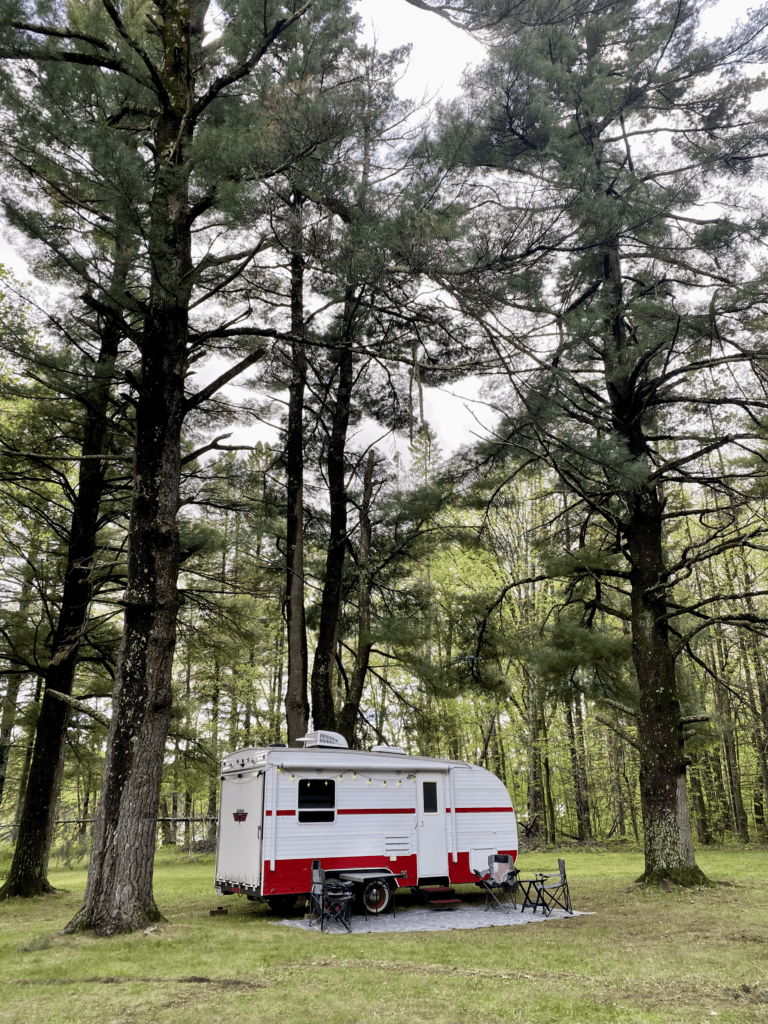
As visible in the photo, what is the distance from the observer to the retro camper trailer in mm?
9070

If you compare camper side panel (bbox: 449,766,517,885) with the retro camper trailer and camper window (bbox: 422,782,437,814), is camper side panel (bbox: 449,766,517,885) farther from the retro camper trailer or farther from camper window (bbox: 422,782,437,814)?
camper window (bbox: 422,782,437,814)

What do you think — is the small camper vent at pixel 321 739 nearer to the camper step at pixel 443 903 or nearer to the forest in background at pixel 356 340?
the forest in background at pixel 356 340

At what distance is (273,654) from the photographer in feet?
76.5

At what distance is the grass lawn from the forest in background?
1433mm

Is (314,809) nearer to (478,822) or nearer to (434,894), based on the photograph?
(434,894)

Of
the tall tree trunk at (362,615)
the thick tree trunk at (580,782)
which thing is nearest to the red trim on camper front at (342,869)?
the tall tree trunk at (362,615)

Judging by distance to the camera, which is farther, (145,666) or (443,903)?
(443,903)

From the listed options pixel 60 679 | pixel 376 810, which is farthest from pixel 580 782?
pixel 60 679

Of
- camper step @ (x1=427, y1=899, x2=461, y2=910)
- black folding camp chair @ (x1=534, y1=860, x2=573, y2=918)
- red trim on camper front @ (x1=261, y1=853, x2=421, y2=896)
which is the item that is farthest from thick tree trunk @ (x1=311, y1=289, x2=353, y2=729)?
black folding camp chair @ (x1=534, y1=860, x2=573, y2=918)

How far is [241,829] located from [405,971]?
14.0 ft

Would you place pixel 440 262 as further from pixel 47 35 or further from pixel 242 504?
pixel 242 504

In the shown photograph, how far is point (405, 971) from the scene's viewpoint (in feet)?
18.9

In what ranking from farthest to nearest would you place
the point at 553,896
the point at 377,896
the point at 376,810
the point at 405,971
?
1. the point at 376,810
2. the point at 377,896
3. the point at 553,896
4. the point at 405,971

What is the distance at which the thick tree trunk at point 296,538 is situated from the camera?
11.9 meters
